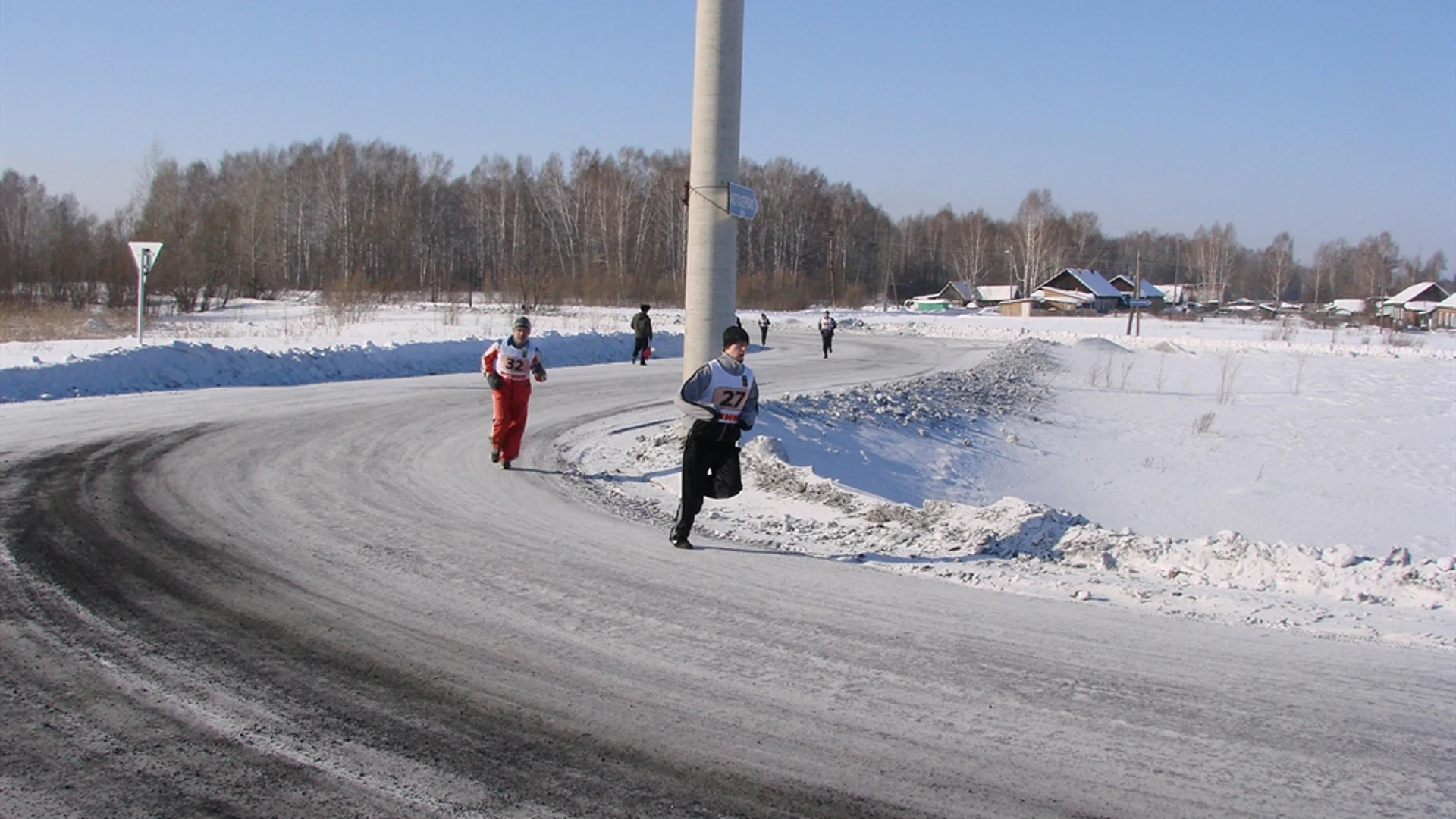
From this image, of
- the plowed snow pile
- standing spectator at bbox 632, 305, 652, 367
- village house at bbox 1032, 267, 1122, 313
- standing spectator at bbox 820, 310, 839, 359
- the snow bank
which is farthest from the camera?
village house at bbox 1032, 267, 1122, 313

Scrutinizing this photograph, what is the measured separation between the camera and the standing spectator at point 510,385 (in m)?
10.8

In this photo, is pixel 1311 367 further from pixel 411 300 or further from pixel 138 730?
pixel 411 300

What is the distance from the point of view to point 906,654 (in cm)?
527

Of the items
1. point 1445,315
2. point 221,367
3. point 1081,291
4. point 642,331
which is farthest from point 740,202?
point 1445,315

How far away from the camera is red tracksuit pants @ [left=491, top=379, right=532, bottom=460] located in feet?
35.5

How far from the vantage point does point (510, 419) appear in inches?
430

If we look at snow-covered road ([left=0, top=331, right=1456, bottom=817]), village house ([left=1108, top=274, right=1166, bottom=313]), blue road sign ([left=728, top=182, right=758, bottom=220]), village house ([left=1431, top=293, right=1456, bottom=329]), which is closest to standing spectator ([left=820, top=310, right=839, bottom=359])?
blue road sign ([left=728, top=182, right=758, bottom=220])

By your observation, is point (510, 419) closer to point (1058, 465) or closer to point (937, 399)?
point (1058, 465)

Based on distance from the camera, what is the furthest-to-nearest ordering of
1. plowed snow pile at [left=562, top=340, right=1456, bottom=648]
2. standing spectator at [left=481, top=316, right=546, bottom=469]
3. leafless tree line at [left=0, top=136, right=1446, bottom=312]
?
leafless tree line at [left=0, top=136, right=1446, bottom=312]
standing spectator at [left=481, top=316, right=546, bottom=469]
plowed snow pile at [left=562, top=340, right=1456, bottom=648]

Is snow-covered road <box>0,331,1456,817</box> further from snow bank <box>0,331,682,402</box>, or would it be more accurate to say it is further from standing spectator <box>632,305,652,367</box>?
standing spectator <box>632,305,652,367</box>

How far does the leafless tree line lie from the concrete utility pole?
33.1 m

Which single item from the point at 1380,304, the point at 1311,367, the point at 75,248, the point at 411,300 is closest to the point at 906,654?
the point at 1311,367

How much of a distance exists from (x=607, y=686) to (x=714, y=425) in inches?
129

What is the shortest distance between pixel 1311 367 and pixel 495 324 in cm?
3391
